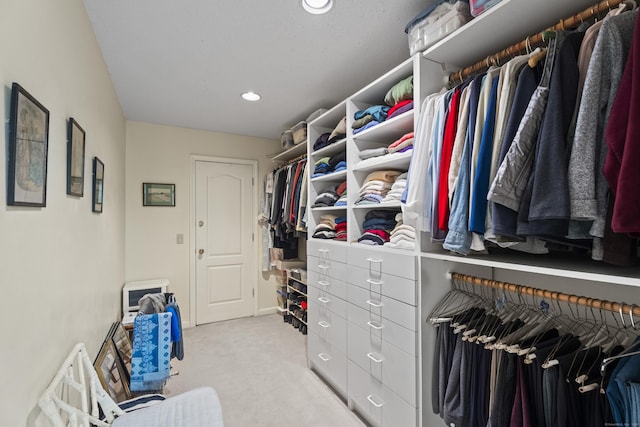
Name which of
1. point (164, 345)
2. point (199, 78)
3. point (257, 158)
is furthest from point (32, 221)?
point (257, 158)

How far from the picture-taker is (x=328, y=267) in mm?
2281

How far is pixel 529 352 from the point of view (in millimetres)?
1129

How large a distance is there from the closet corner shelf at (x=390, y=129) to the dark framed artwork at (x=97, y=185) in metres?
1.65

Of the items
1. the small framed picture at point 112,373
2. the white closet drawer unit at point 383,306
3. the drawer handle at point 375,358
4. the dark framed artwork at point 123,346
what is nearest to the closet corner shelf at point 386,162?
the white closet drawer unit at point 383,306

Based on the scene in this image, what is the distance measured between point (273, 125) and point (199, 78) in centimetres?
127

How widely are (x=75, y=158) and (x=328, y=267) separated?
165cm

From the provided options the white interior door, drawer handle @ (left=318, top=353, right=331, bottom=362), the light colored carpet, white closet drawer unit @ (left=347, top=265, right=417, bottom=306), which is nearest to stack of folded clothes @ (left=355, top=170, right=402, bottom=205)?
white closet drawer unit @ (left=347, top=265, right=417, bottom=306)

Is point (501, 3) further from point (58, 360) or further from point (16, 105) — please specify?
point (58, 360)

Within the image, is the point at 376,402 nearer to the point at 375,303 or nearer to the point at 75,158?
the point at 375,303

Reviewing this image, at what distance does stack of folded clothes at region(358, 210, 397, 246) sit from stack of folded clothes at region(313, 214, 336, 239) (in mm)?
356

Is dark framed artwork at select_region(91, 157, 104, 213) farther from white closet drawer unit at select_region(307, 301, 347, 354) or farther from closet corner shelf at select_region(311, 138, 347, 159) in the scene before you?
white closet drawer unit at select_region(307, 301, 347, 354)

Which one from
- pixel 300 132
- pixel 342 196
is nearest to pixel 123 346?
pixel 342 196

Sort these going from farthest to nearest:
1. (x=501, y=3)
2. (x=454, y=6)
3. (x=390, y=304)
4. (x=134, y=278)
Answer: (x=134, y=278), (x=390, y=304), (x=454, y=6), (x=501, y=3)

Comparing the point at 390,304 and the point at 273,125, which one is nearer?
the point at 390,304
